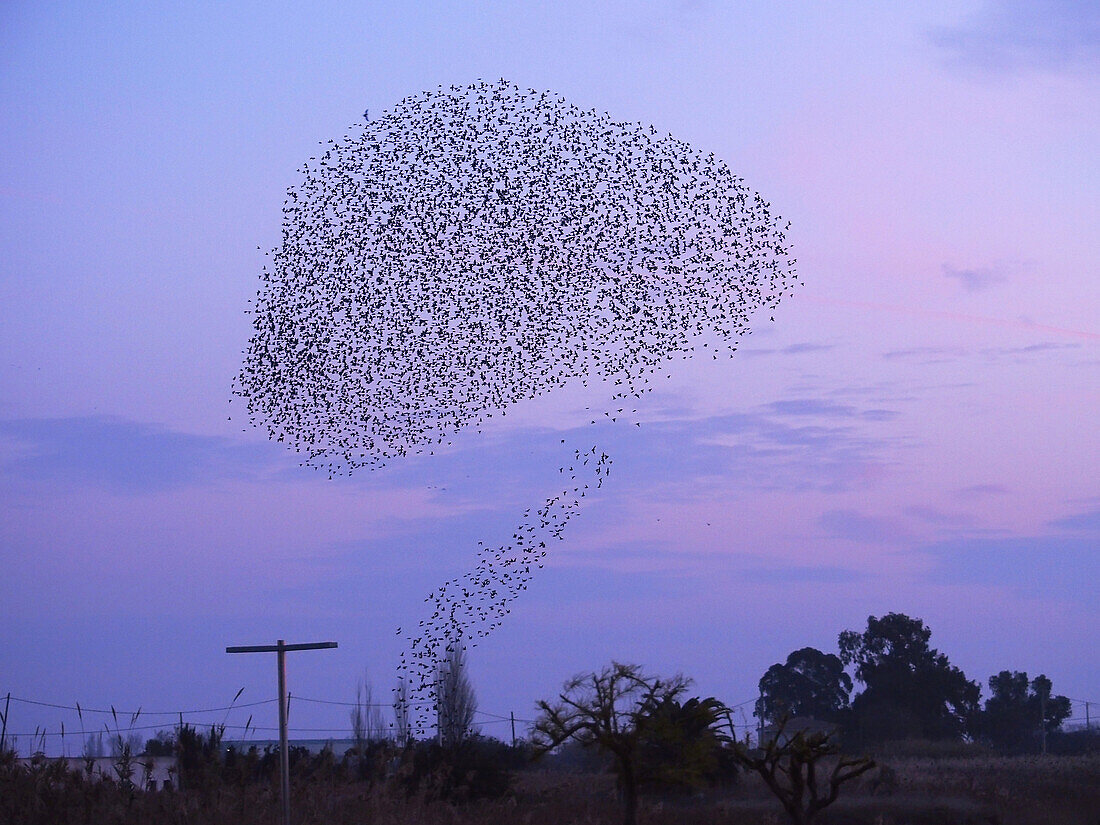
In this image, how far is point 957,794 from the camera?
45.8 m

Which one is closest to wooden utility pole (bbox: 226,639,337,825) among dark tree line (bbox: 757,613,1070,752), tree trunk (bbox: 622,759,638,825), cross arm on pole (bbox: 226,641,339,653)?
cross arm on pole (bbox: 226,641,339,653)

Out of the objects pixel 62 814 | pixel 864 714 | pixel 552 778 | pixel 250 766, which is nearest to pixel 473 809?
pixel 250 766

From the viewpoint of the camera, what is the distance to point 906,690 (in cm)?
9956

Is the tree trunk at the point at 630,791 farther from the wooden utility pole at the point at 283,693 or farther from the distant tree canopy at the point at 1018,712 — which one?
the distant tree canopy at the point at 1018,712

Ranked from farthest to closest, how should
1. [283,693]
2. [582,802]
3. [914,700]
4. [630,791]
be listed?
[914,700], [582,802], [630,791], [283,693]

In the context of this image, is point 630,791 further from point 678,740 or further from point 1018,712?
point 1018,712

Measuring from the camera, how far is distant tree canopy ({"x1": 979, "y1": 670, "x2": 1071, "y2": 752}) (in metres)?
103

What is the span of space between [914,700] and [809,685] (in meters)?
17.7

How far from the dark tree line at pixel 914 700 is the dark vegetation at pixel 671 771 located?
0.15 metres

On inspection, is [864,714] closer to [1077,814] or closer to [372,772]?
[1077,814]

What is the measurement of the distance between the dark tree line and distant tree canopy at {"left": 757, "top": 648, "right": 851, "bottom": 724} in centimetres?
9

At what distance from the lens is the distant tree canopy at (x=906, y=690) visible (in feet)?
315

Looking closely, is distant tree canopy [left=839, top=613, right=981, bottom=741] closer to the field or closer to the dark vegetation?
the dark vegetation

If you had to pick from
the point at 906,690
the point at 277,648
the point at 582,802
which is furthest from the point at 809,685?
the point at 277,648
